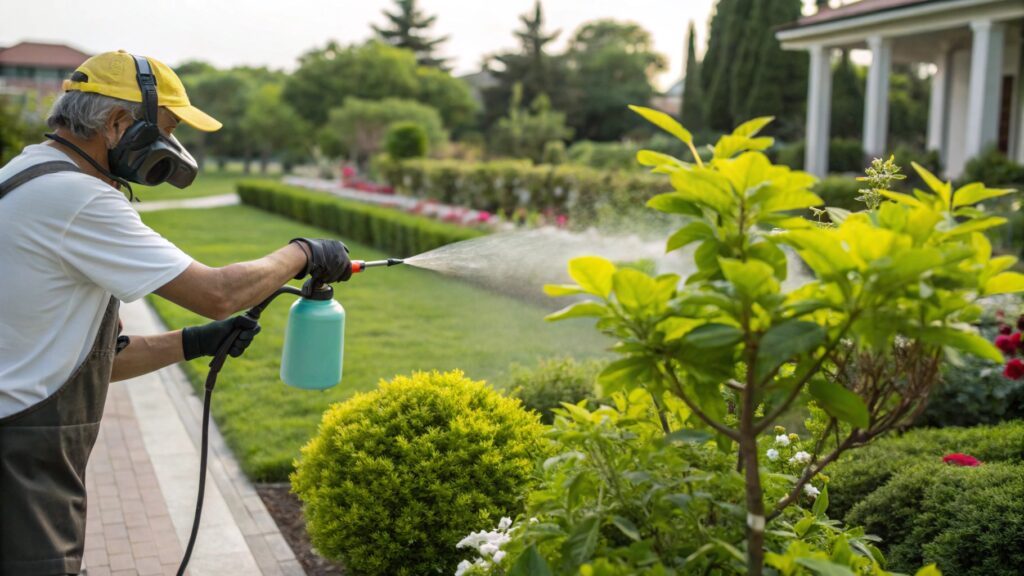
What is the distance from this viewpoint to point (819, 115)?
18688mm

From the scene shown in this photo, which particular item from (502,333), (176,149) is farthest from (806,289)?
(502,333)

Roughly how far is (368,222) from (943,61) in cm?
1198

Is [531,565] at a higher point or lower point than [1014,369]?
higher

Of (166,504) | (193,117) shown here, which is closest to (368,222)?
(166,504)

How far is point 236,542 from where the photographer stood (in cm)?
391

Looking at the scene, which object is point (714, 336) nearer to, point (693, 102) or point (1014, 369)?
point (1014, 369)

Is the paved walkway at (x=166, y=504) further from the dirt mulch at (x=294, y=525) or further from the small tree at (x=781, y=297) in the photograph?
the small tree at (x=781, y=297)

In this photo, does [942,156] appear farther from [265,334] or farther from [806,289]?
[806,289]

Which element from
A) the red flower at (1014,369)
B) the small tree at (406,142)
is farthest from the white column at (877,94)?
the red flower at (1014,369)

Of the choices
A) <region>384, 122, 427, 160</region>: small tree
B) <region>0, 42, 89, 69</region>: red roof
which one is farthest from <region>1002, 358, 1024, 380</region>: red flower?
<region>0, 42, 89, 69</region>: red roof

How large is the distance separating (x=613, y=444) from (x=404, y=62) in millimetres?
45580

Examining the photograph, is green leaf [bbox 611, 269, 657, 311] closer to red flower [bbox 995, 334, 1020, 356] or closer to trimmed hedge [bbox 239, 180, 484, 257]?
red flower [bbox 995, 334, 1020, 356]

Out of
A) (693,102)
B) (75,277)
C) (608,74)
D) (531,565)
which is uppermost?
(608,74)

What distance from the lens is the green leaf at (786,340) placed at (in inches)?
57.6
